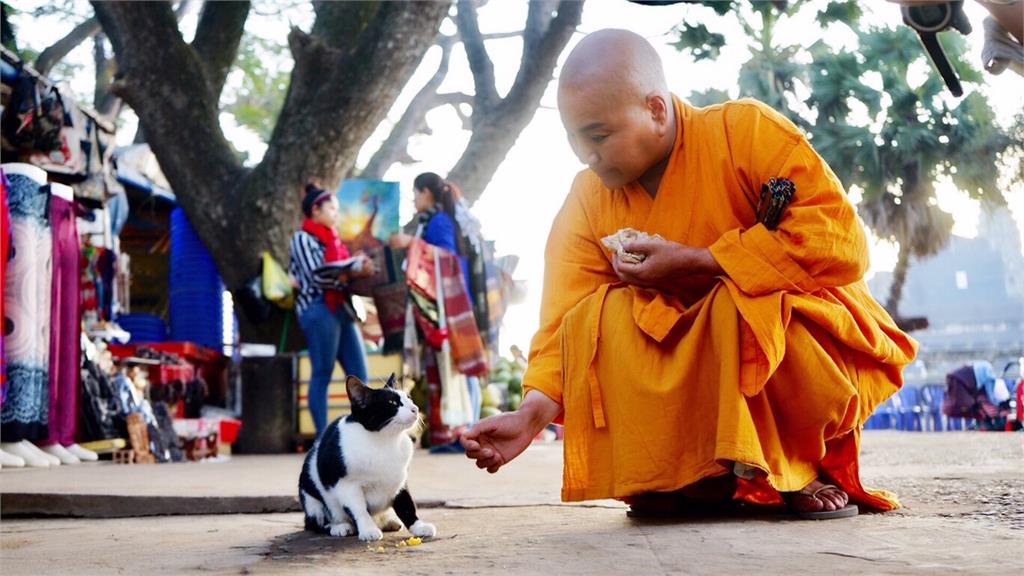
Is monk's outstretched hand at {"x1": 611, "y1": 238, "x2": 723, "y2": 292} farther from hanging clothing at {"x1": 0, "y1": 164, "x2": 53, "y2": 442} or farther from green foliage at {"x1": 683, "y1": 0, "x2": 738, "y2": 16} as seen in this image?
hanging clothing at {"x1": 0, "y1": 164, "x2": 53, "y2": 442}

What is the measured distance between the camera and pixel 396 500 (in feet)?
9.84

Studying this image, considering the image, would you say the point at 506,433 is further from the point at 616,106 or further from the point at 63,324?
the point at 63,324

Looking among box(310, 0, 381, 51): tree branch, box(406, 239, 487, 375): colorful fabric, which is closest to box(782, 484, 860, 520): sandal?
Result: box(406, 239, 487, 375): colorful fabric

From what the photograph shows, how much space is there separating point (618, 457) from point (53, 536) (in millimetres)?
1672

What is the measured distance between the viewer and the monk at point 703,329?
109 inches

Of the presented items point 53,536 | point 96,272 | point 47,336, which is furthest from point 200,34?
point 53,536

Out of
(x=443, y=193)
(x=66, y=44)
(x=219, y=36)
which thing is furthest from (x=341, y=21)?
(x=66, y=44)

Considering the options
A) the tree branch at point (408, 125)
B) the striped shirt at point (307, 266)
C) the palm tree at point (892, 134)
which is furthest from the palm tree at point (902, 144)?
the striped shirt at point (307, 266)

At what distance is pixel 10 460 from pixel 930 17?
15.6ft

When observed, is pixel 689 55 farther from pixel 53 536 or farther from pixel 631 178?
pixel 53 536

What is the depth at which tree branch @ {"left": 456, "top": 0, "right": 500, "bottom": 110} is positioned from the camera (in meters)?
14.0

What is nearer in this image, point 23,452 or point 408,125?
point 23,452

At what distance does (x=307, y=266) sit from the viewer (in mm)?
7406

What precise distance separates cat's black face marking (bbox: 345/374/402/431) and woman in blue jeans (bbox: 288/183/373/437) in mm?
4401
